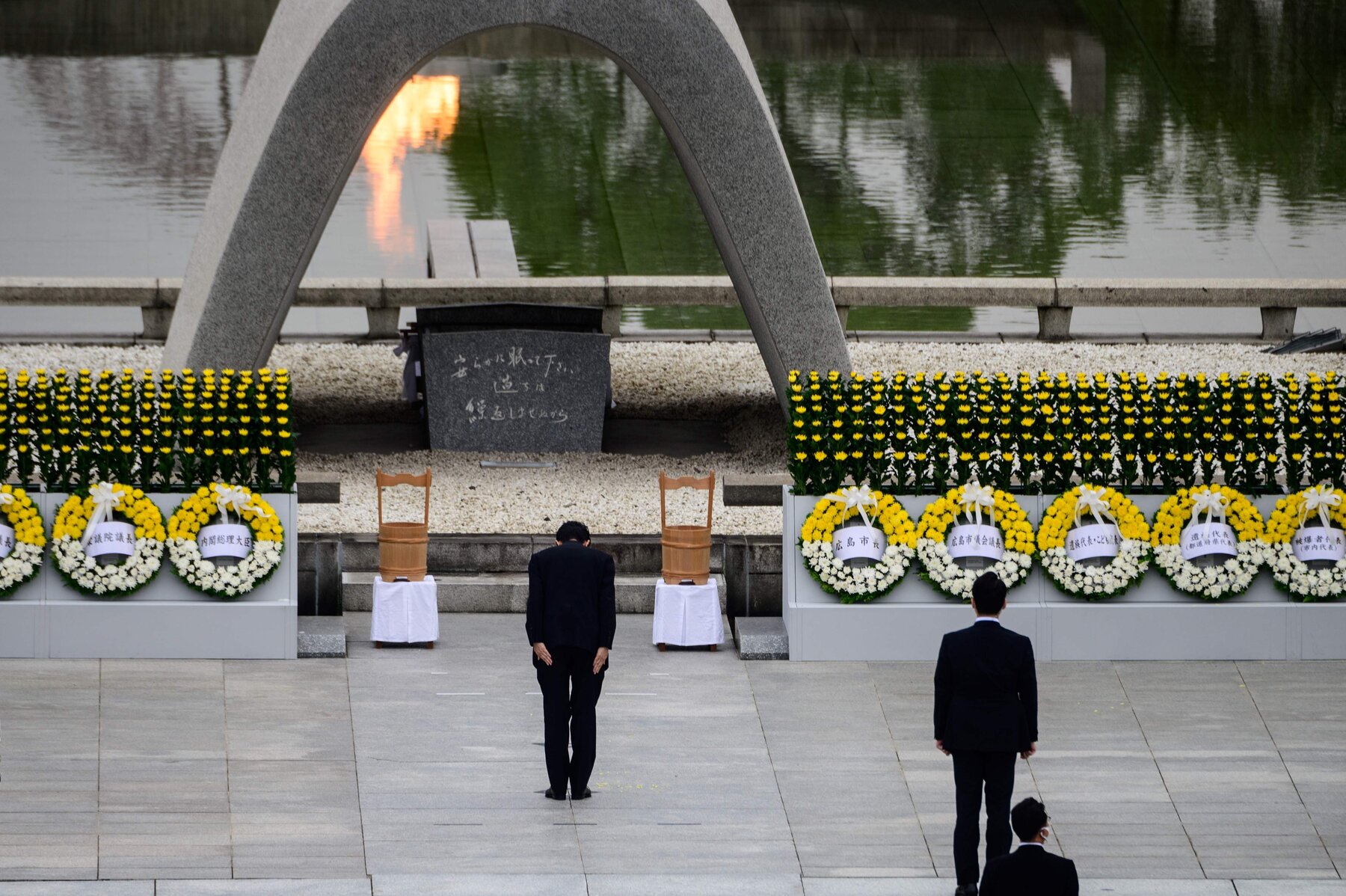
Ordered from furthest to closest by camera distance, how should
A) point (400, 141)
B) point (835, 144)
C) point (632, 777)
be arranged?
1. point (400, 141)
2. point (835, 144)
3. point (632, 777)

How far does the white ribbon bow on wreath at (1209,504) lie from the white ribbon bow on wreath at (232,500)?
17.1ft

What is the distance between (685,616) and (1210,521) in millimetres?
2982

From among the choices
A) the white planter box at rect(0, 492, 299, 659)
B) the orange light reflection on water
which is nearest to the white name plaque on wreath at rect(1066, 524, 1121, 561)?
the white planter box at rect(0, 492, 299, 659)

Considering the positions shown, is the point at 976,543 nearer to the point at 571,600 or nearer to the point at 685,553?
the point at 685,553

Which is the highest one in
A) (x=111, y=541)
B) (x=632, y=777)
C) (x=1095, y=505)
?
(x=1095, y=505)

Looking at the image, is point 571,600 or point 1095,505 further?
point 1095,505

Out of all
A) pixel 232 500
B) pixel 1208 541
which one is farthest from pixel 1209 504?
pixel 232 500

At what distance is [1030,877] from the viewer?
691cm

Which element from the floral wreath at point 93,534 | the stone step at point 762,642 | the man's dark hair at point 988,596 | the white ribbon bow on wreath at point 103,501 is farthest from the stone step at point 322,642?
the man's dark hair at point 988,596

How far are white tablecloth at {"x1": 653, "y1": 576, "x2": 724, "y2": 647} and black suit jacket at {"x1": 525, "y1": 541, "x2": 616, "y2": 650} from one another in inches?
89.5

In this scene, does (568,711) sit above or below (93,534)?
below

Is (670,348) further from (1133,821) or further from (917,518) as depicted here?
(1133,821)

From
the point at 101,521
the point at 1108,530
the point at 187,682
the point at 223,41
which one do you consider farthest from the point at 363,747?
the point at 223,41

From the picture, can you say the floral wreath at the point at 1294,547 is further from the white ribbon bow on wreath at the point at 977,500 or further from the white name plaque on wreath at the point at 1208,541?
the white ribbon bow on wreath at the point at 977,500
